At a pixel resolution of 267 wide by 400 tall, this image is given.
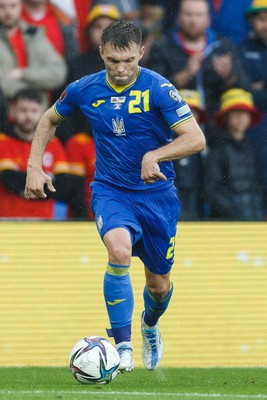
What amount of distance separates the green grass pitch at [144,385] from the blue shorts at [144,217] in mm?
970

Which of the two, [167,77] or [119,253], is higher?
[119,253]

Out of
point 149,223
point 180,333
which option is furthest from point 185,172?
point 149,223

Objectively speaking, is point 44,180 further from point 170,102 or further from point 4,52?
point 4,52

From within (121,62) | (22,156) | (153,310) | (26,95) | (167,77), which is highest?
(121,62)

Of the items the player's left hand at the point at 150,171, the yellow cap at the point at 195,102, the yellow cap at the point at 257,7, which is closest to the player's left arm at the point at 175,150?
the player's left hand at the point at 150,171

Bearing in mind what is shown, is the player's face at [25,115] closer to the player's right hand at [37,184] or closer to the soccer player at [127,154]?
the soccer player at [127,154]

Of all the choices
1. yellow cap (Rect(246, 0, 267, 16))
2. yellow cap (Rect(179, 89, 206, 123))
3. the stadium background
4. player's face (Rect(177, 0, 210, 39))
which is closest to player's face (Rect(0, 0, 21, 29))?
player's face (Rect(177, 0, 210, 39))

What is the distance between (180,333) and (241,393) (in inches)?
174

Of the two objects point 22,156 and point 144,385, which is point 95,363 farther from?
point 22,156

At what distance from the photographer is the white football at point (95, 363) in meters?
6.75

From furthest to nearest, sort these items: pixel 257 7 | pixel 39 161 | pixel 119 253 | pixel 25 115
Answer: pixel 257 7, pixel 25 115, pixel 39 161, pixel 119 253

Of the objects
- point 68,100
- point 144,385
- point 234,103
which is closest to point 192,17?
point 234,103

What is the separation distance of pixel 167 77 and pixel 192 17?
0.70 m

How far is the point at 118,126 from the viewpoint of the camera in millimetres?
7660
